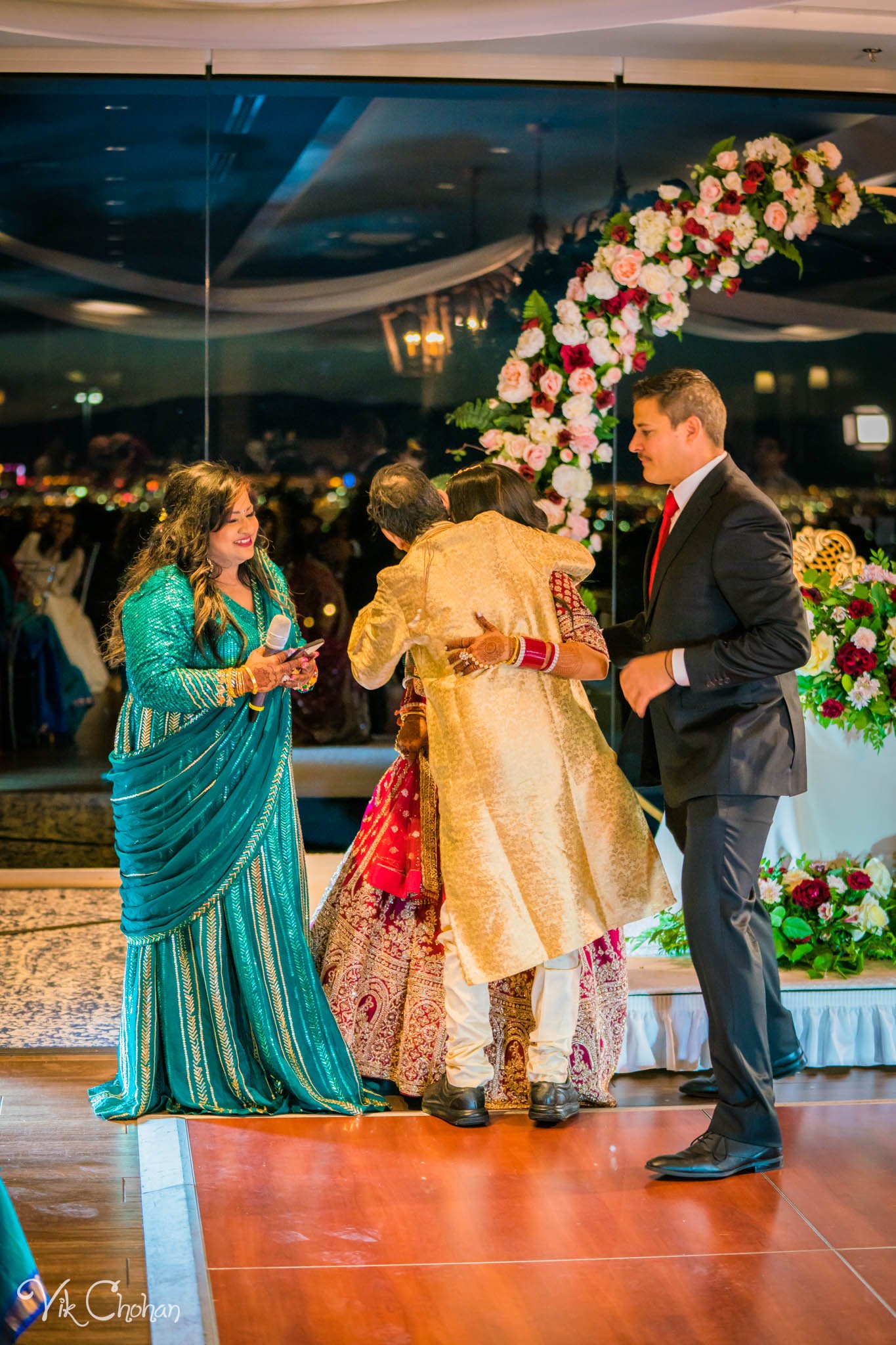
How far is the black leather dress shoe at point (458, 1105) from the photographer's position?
11.5ft

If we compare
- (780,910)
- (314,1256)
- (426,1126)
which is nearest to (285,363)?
(780,910)

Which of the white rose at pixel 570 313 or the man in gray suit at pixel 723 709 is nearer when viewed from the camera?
the man in gray suit at pixel 723 709

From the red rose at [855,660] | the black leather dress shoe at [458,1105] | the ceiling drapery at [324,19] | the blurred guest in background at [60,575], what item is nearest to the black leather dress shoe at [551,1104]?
the black leather dress shoe at [458,1105]

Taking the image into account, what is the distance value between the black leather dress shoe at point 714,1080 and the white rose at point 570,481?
181cm

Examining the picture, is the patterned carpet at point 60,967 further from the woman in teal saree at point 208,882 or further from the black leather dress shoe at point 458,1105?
the black leather dress shoe at point 458,1105

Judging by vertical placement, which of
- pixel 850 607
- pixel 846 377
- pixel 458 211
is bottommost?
pixel 850 607

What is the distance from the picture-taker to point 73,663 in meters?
6.95

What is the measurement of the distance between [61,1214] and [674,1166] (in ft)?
4.37

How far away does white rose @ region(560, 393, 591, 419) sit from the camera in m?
4.47

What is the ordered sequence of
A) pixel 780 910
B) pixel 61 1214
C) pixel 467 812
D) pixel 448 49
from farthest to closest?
pixel 448 49
pixel 780 910
pixel 467 812
pixel 61 1214

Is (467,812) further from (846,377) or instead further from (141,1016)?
(846,377)

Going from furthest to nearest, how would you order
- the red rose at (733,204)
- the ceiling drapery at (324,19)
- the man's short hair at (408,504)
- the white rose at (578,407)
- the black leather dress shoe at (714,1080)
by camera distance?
1. the ceiling drapery at (324,19)
2. the red rose at (733,204)
3. the white rose at (578,407)
4. the black leather dress shoe at (714,1080)
5. the man's short hair at (408,504)

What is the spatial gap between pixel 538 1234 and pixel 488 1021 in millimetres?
726

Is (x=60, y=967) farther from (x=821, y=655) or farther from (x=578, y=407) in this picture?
(x=821, y=655)
